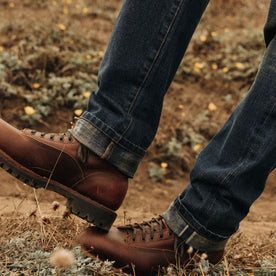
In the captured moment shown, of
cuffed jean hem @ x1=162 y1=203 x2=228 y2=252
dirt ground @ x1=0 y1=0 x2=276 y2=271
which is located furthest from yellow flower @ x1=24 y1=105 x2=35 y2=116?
cuffed jean hem @ x1=162 y1=203 x2=228 y2=252

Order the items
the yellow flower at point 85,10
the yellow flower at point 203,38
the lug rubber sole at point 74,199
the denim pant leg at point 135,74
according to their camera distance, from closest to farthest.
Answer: the denim pant leg at point 135,74 → the lug rubber sole at point 74,199 → the yellow flower at point 203,38 → the yellow flower at point 85,10

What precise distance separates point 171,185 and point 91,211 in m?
1.81

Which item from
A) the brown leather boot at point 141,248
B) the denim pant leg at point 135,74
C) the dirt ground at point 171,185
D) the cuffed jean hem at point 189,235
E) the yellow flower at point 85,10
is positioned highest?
the denim pant leg at point 135,74

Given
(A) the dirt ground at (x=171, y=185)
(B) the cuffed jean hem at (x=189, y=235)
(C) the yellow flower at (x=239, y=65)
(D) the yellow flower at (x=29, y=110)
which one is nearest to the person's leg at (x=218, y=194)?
(B) the cuffed jean hem at (x=189, y=235)

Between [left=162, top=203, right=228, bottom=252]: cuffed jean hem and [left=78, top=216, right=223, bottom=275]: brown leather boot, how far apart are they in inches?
1.2

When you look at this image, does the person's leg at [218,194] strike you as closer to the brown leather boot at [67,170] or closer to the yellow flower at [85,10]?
the brown leather boot at [67,170]

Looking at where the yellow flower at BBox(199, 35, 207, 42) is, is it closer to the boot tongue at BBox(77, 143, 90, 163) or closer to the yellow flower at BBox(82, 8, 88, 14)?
the yellow flower at BBox(82, 8, 88, 14)

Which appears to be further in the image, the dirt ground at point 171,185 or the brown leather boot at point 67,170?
the dirt ground at point 171,185

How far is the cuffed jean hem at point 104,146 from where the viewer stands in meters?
1.39

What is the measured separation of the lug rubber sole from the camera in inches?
56.7

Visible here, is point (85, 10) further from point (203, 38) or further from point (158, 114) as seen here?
point (158, 114)

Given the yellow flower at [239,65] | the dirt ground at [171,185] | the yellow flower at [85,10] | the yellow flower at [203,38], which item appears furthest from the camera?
the yellow flower at [85,10]

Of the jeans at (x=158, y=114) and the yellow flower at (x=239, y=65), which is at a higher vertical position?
the jeans at (x=158, y=114)

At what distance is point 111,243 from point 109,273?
0.48ft
